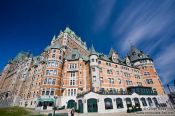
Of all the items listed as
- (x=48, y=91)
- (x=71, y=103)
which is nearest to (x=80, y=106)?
(x=71, y=103)

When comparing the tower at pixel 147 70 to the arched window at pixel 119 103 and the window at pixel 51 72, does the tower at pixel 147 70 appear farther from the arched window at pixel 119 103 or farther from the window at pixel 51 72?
the window at pixel 51 72

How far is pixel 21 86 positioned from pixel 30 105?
1622 cm

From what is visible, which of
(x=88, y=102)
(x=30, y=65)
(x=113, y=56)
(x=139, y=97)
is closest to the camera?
(x=88, y=102)

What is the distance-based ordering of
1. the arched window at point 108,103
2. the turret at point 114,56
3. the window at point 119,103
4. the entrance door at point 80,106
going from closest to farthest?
the entrance door at point 80,106 → the arched window at point 108,103 → the window at point 119,103 → the turret at point 114,56

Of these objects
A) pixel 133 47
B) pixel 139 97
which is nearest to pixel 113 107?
pixel 139 97

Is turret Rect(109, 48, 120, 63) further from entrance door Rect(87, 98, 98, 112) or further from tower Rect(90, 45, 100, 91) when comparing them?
entrance door Rect(87, 98, 98, 112)

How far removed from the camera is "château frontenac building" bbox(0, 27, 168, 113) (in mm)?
34719

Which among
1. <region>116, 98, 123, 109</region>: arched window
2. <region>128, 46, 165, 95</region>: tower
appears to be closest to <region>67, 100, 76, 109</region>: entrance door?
<region>116, 98, 123, 109</region>: arched window

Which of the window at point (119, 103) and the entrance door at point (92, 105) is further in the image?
the window at point (119, 103)

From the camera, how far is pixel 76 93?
40.5 meters

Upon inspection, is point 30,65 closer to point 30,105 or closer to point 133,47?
point 30,105

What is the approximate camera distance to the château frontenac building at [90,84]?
114ft

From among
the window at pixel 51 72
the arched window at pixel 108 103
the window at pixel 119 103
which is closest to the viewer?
the arched window at pixel 108 103

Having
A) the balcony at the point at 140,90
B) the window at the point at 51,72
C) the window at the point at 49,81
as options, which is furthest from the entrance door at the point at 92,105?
the balcony at the point at 140,90
